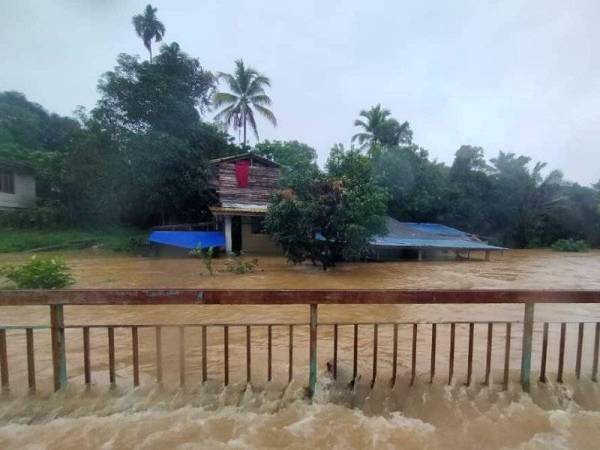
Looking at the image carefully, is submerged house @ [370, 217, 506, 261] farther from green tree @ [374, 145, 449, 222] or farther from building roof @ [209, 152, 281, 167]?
building roof @ [209, 152, 281, 167]

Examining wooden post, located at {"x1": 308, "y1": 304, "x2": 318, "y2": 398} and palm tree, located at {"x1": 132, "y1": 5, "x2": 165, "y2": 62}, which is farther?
palm tree, located at {"x1": 132, "y1": 5, "x2": 165, "y2": 62}

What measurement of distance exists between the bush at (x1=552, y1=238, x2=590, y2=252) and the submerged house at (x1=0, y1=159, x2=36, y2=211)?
108 feet

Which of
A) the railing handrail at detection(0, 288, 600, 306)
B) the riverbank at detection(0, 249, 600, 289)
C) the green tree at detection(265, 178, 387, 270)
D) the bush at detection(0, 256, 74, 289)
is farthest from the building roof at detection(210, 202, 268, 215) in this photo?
the railing handrail at detection(0, 288, 600, 306)

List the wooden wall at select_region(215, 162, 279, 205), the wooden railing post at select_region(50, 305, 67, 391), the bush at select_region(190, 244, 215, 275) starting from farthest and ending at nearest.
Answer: the wooden wall at select_region(215, 162, 279, 205), the bush at select_region(190, 244, 215, 275), the wooden railing post at select_region(50, 305, 67, 391)

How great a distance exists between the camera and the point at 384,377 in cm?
315

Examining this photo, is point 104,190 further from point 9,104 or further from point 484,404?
point 484,404

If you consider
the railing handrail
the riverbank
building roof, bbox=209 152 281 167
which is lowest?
the riverbank

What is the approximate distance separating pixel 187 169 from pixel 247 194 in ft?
11.7

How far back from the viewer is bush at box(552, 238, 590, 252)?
864 inches

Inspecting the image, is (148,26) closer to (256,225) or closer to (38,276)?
(256,225)

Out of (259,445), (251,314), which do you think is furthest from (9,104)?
(259,445)

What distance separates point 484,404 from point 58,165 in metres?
22.6

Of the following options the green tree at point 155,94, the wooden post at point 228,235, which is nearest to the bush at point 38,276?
the wooden post at point 228,235

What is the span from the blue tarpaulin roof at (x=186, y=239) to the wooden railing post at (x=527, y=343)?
12602 millimetres
